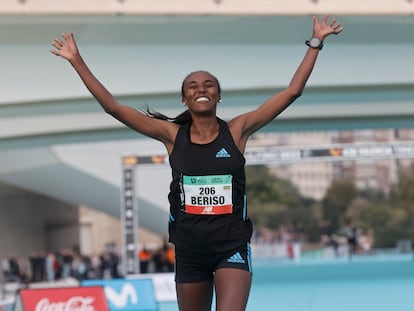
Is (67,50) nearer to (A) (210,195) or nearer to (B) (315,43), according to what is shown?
(A) (210,195)

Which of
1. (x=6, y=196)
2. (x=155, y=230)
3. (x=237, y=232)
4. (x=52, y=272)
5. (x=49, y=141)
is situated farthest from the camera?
(x=6, y=196)

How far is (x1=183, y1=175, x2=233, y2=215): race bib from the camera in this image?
5051mm

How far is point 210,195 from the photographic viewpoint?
505 centimetres

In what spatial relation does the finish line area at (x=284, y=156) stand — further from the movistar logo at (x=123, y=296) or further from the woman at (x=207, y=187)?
the woman at (x=207, y=187)

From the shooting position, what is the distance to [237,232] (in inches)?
201

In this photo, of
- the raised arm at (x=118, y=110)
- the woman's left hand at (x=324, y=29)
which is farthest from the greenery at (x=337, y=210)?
the raised arm at (x=118, y=110)

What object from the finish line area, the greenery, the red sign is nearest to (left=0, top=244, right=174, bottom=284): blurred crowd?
the finish line area

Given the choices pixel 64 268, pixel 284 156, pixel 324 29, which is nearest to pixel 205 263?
pixel 324 29

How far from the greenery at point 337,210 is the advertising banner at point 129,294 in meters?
49.3

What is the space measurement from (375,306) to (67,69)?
697 centimetres

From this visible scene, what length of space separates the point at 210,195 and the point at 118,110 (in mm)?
745

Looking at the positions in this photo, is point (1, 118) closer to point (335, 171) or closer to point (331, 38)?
point (331, 38)

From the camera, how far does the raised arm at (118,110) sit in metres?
5.26
